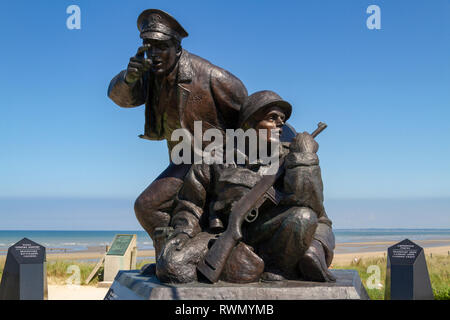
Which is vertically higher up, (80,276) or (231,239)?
(231,239)

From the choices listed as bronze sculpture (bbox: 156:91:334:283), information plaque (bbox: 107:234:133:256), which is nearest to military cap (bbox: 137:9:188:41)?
bronze sculpture (bbox: 156:91:334:283)

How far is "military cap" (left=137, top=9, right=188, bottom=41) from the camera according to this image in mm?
4172

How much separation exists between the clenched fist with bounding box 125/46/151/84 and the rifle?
1396mm

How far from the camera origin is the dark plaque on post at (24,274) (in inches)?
265

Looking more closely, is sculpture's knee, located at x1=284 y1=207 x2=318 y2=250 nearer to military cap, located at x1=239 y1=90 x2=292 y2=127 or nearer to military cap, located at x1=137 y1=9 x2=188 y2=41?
military cap, located at x1=239 y1=90 x2=292 y2=127

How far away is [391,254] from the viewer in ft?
23.6

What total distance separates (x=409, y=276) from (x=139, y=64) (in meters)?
4.97

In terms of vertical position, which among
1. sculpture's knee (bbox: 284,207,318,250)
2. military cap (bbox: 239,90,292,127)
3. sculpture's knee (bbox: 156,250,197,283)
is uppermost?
military cap (bbox: 239,90,292,127)

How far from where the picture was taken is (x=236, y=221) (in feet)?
11.8

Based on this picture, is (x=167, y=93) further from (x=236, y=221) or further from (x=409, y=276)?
(x=409, y=276)

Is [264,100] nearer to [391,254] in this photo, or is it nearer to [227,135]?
[227,135]

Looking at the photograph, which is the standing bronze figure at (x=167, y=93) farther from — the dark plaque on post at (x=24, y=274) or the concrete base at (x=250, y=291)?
the dark plaque on post at (x=24, y=274)

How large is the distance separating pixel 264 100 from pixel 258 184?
2.75 feet
